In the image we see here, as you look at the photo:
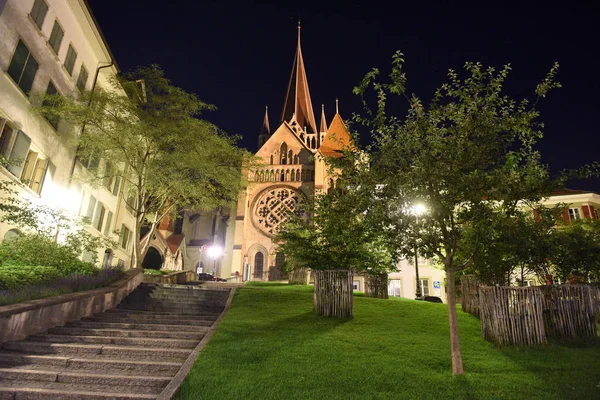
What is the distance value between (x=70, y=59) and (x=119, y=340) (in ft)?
54.7

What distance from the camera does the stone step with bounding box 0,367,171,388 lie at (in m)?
7.11

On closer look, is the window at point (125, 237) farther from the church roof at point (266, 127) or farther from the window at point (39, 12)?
the church roof at point (266, 127)

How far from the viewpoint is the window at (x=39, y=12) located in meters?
15.8

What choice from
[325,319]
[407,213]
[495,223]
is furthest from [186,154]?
[495,223]

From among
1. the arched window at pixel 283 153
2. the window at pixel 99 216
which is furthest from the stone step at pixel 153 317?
the arched window at pixel 283 153

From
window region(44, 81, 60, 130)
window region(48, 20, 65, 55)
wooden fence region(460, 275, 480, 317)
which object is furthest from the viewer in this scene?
window region(48, 20, 65, 55)

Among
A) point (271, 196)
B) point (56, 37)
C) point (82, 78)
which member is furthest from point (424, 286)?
point (56, 37)

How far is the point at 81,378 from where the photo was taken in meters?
7.21

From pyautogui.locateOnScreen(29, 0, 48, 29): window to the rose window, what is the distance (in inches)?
1166

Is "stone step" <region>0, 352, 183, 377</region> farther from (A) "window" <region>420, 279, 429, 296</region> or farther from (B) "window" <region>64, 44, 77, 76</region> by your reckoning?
(A) "window" <region>420, 279, 429, 296</region>

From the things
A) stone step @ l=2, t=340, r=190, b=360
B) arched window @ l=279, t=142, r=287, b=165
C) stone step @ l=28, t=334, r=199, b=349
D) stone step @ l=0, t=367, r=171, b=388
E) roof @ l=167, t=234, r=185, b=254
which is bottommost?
stone step @ l=0, t=367, r=171, b=388

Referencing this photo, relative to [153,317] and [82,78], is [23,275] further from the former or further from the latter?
[82,78]

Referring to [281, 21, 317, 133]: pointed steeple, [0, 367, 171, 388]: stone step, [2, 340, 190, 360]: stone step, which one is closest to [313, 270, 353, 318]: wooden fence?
[2, 340, 190, 360]: stone step

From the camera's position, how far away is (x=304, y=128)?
193ft
